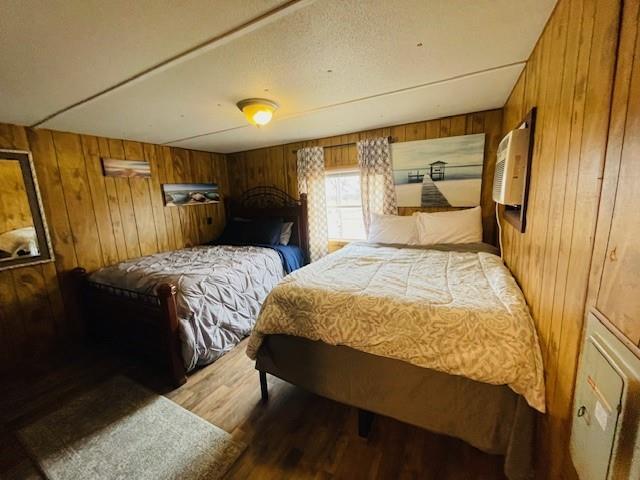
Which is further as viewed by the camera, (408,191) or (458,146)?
(408,191)

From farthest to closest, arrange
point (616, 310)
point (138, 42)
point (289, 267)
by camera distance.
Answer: point (289, 267)
point (138, 42)
point (616, 310)

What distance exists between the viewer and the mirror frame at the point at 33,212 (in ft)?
7.28

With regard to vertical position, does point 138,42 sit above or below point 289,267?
above

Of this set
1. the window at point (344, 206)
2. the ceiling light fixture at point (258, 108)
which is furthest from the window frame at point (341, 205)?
the ceiling light fixture at point (258, 108)

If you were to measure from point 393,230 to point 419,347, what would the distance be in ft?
5.51

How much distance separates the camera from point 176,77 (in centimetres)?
157

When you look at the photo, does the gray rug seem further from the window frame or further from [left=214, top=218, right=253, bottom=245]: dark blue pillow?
the window frame

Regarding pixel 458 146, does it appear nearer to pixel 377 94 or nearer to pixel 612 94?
pixel 377 94

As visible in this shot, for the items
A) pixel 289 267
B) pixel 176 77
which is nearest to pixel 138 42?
pixel 176 77

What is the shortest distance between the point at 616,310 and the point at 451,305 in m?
0.63

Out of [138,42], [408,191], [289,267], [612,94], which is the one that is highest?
[138,42]

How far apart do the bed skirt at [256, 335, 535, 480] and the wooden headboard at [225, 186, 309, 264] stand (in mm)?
2081

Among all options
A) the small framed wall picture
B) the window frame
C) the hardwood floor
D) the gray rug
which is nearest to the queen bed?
the hardwood floor

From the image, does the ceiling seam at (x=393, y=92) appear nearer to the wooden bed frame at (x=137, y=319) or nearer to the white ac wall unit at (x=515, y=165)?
the white ac wall unit at (x=515, y=165)
